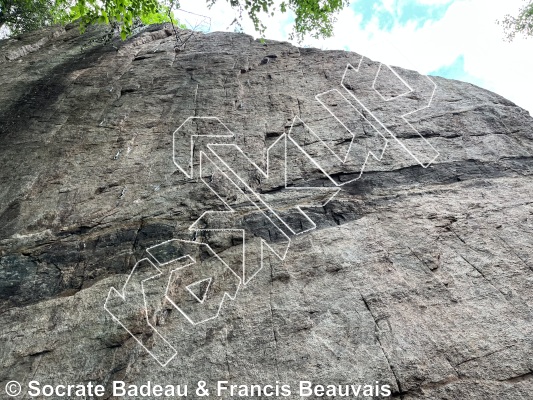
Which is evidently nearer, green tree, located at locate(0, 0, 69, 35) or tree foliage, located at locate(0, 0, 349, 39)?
tree foliage, located at locate(0, 0, 349, 39)

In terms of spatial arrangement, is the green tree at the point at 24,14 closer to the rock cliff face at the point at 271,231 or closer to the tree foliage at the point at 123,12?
the tree foliage at the point at 123,12

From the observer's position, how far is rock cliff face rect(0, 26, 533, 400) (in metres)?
5.33

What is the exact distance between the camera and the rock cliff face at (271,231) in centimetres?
533

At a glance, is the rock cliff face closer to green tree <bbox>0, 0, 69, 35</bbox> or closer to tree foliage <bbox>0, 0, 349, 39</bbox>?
tree foliage <bbox>0, 0, 349, 39</bbox>

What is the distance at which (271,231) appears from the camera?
7121 mm

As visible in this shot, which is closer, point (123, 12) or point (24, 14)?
point (123, 12)

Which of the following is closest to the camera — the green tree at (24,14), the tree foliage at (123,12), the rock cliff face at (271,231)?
the rock cliff face at (271,231)

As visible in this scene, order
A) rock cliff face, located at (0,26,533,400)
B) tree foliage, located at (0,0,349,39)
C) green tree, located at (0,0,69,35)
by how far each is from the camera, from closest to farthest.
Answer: rock cliff face, located at (0,26,533,400), tree foliage, located at (0,0,349,39), green tree, located at (0,0,69,35)

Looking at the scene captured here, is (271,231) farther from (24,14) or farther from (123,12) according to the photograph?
(24,14)

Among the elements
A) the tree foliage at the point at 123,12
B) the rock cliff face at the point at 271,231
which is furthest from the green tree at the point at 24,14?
the rock cliff face at the point at 271,231

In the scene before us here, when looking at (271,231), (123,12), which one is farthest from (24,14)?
(271,231)

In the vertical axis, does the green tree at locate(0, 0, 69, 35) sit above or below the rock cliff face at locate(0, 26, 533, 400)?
above

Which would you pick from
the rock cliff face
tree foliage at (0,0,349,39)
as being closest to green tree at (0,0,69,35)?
tree foliage at (0,0,349,39)

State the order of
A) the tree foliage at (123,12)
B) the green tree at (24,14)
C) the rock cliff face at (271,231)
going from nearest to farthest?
the rock cliff face at (271,231)
the tree foliage at (123,12)
the green tree at (24,14)
